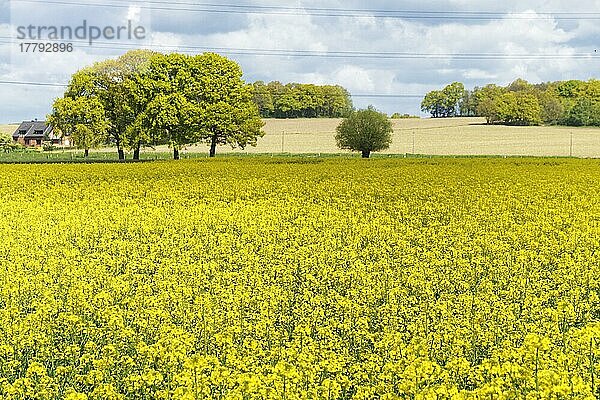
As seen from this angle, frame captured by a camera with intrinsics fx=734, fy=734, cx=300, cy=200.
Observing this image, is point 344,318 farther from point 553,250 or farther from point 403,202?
point 403,202

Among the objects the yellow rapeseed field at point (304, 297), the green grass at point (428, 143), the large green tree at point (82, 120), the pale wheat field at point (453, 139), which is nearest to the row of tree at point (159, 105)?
the large green tree at point (82, 120)

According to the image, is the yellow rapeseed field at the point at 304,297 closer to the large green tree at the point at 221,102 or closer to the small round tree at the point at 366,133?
the large green tree at the point at 221,102

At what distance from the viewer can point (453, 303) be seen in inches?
438

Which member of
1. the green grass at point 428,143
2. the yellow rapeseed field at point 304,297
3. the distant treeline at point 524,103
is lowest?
the yellow rapeseed field at point 304,297

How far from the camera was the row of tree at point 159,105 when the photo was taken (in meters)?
69.9

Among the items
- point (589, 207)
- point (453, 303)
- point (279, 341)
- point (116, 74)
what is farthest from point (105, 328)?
point (116, 74)

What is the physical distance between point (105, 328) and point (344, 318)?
3.42 meters

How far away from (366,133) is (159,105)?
20.5m

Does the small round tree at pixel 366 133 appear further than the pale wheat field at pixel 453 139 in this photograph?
No

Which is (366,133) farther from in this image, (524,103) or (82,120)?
(524,103)

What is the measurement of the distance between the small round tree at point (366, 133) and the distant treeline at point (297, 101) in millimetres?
65260

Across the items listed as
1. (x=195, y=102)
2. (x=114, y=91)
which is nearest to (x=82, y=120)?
(x=114, y=91)

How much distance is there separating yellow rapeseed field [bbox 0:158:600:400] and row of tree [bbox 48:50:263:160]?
4465cm

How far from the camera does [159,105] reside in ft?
227
